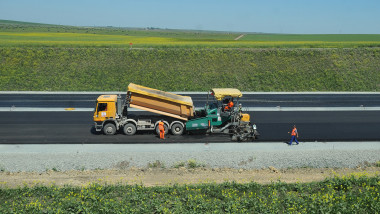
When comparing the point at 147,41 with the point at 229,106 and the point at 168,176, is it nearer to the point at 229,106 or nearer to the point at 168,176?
the point at 229,106

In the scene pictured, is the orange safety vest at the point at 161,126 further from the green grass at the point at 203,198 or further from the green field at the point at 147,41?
the green field at the point at 147,41

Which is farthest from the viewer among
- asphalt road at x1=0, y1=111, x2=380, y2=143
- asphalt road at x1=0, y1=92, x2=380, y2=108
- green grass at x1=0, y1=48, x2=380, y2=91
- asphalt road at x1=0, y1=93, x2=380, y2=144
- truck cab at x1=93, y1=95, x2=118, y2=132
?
green grass at x1=0, y1=48, x2=380, y2=91

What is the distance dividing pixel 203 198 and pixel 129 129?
878cm

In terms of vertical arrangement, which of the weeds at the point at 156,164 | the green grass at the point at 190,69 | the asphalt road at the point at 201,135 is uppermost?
the green grass at the point at 190,69

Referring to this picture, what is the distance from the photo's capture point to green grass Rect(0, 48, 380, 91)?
3606 cm

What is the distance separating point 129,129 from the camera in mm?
19219

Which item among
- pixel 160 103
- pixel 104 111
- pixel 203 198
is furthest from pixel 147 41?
pixel 203 198

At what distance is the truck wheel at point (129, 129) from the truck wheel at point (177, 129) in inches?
88.0

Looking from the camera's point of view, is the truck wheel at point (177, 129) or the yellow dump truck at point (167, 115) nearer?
the yellow dump truck at point (167, 115)

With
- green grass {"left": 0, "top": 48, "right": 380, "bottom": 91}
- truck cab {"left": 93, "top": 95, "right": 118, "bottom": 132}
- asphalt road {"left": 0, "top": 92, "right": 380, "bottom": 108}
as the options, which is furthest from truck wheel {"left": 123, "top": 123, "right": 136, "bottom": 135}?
green grass {"left": 0, "top": 48, "right": 380, "bottom": 91}

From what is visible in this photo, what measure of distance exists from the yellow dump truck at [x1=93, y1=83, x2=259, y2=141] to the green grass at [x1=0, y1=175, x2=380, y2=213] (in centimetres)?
647

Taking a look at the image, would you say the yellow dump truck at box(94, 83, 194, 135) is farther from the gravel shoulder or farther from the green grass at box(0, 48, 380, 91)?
the green grass at box(0, 48, 380, 91)

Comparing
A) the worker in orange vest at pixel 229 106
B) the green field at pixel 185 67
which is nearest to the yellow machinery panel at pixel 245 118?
the worker in orange vest at pixel 229 106

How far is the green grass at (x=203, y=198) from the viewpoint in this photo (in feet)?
35.4
